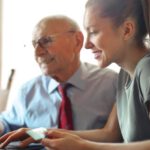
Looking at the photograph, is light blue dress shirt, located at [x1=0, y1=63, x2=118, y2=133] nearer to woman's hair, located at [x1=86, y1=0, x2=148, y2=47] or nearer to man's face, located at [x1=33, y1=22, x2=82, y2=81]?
man's face, located at [x1=33, y1=22, x2=82, y2=81]

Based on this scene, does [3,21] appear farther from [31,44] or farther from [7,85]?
[31,44]

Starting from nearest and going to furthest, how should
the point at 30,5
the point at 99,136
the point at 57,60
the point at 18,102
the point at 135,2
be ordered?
the point at 135,2 → the point at 99,136 → the point at 57,60 → the point at 18,102 → the point at 30,5

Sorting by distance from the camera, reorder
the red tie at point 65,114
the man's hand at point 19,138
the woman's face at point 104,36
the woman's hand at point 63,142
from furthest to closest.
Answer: the red tie at point 65,114 < the man's hand at point 19,138 < the woman's face at point 104,36 < the woman's hand at point 63,142

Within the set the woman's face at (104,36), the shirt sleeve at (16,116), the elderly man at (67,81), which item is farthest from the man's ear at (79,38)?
the woman's face at (104,36)

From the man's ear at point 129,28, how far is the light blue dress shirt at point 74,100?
59 cm

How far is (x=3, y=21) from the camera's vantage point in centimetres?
242

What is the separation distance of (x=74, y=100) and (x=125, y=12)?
2.21ft

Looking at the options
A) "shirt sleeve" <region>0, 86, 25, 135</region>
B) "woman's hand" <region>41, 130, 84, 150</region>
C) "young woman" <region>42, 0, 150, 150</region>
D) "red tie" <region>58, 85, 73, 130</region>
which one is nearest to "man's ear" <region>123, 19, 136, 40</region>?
"young woman" <region>42, 0, 150, 150</region>

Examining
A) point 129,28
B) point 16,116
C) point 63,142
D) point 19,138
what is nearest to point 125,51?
point 129,28

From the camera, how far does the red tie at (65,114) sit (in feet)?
5.10

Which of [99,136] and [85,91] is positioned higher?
[85,91]

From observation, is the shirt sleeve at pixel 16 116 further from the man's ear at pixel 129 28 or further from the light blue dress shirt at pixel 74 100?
the man's ear at pixel 129 28

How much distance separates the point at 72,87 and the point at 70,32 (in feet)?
0.91

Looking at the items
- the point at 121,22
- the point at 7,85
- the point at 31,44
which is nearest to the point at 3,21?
the point at 7,85
